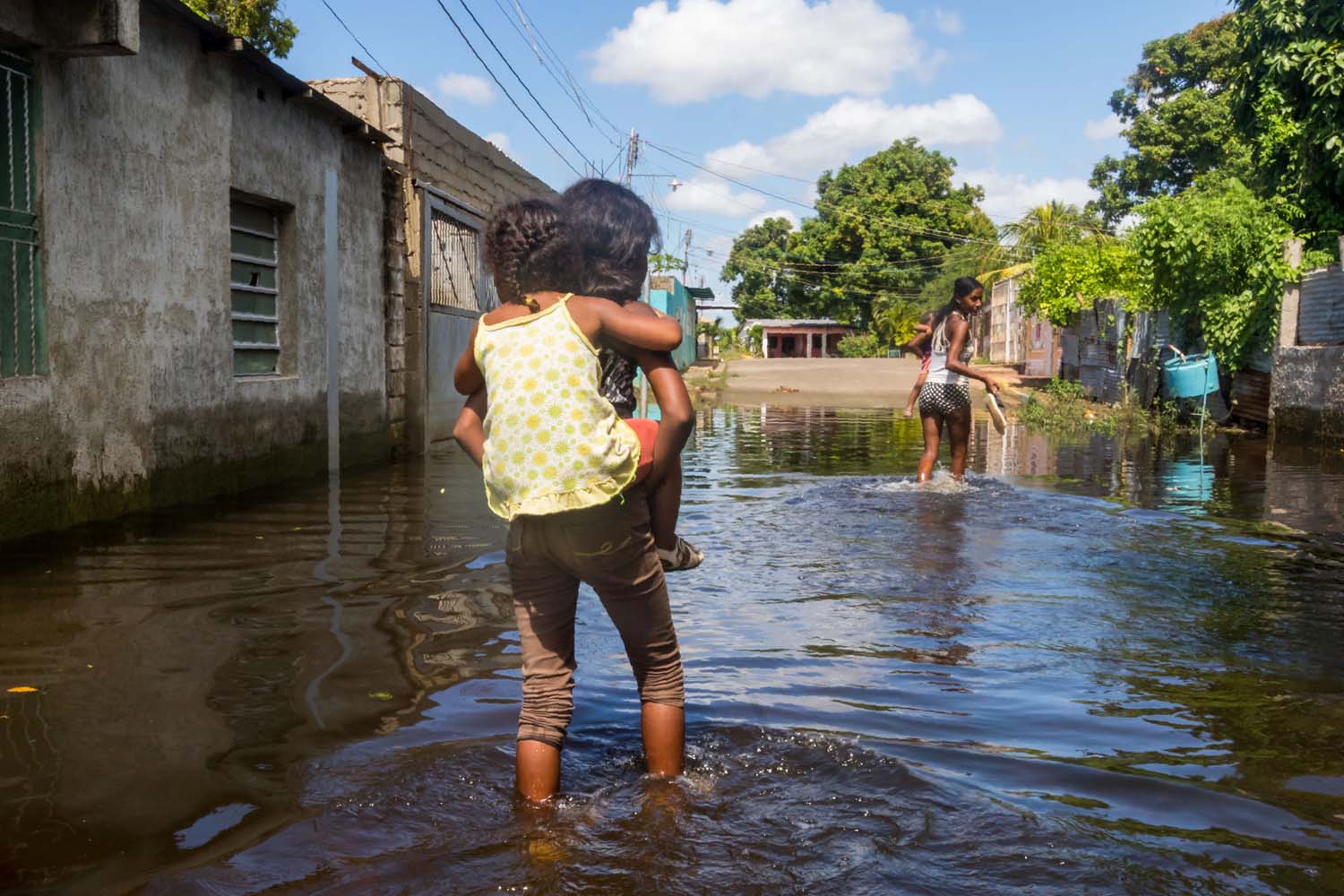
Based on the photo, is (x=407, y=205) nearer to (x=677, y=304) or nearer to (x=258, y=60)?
(x=258, y=60)

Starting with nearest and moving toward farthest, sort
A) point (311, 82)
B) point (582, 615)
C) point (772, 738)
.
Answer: point (772, 738) → point (582, 615) → point (311, 82)

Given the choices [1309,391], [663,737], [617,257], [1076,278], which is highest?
[1076,278]

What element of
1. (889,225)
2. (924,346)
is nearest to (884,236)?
(889,225)

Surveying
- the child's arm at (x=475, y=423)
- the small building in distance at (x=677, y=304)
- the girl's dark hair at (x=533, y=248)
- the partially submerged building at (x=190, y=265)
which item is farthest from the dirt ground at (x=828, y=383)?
the girl's dark hair at (x=533, y=248)

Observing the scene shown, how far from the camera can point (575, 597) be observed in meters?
3.14

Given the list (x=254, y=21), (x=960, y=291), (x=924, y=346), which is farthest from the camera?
(x=254, y=21)

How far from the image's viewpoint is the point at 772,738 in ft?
11.9

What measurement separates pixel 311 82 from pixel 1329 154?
44.6 ft

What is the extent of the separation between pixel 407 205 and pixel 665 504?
11078mm

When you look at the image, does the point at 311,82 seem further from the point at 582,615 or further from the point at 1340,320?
the point at 1340,320

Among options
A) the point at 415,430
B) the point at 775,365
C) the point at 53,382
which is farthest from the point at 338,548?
the point at 775,365

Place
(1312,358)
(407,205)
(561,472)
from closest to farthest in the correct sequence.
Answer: (561,472) → (407,205) → (1312,358)

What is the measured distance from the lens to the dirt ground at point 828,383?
27562 mm

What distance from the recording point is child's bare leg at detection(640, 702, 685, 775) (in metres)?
3.19
